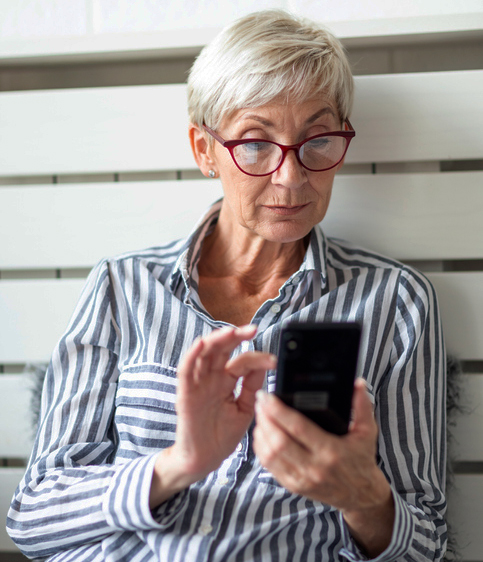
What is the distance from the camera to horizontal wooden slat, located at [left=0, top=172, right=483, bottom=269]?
126 cm

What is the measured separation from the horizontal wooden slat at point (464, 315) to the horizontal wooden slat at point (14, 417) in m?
1.01

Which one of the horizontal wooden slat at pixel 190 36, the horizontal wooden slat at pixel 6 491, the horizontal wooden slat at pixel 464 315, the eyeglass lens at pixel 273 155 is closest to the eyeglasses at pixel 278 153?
the eyeglass lens at pixel 273 155

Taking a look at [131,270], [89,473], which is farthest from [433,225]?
[89,473]

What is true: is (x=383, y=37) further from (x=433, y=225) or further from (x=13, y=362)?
(x=13, y=362)

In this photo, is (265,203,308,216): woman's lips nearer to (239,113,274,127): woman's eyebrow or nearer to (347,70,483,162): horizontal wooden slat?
(239,113,274,127): woman's eyebrow

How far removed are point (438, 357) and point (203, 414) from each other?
54cm

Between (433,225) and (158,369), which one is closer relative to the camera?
(158,369)

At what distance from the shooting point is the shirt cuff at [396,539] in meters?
0.84

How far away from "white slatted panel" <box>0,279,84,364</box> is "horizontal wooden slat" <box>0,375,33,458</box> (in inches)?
2.3

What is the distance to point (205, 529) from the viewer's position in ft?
2.97

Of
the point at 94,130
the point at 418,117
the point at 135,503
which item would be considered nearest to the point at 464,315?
the point at 418,117

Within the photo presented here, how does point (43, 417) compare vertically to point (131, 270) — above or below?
below

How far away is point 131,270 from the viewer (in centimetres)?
116

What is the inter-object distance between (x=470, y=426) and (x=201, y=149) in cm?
86
